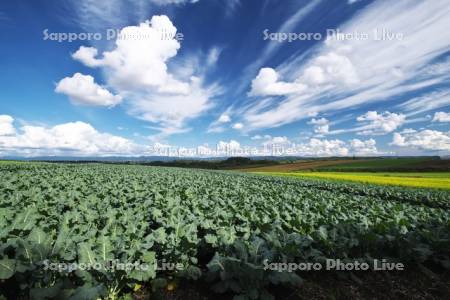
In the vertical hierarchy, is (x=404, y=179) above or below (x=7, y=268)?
below

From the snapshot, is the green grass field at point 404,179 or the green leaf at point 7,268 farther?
the green grass field at point 404,179

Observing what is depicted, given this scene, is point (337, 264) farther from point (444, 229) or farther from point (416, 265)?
point (444, 229)

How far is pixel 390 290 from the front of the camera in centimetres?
496

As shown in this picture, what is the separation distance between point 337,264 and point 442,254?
9.60ft

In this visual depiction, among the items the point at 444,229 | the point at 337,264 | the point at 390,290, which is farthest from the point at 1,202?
the point at 444,229

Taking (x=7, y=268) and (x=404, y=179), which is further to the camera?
(x=404, y=179)

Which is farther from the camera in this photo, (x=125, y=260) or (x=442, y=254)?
(x=442, y=254)

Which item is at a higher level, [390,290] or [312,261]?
[312,261]

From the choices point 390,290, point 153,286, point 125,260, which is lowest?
point 390,290

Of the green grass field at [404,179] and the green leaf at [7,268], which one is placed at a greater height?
the green leaf at [7,268]

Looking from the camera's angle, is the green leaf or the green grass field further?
the green grass field

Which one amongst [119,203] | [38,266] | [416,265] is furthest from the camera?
[119,203]

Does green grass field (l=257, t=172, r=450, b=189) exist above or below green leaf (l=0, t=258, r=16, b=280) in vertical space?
below

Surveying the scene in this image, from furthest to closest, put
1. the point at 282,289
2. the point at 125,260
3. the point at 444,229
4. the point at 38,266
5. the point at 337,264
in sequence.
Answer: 1. the point at 444,229
2. the point at 337,264
3. the point at 282,289
4. the point at 125,260
5. the point at 38,266
